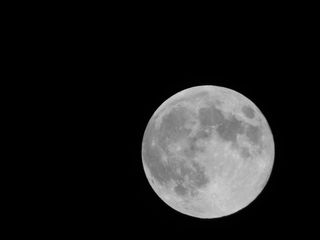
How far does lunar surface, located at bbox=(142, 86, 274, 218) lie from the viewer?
7.98 meters

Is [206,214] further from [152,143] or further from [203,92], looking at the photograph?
[203,92]

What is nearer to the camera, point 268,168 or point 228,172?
point 228,172

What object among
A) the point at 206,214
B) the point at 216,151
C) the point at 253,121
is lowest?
the point at 206,214

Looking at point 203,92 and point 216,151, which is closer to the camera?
point 216,151

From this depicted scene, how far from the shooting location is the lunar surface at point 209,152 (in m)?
7.98

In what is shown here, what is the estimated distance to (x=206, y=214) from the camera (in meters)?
8.65

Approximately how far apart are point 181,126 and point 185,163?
24.2 inches

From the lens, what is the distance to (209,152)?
793cm

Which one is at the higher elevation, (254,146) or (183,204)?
(254,146)

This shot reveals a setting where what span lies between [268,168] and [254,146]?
62cm

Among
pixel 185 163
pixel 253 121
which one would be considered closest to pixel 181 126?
pixel 185 163

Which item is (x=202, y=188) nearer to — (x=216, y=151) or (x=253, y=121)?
(x=216, y=151)

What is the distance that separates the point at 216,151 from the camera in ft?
26.0

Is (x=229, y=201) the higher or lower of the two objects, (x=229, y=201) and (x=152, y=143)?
the lower
